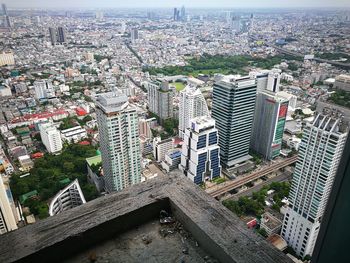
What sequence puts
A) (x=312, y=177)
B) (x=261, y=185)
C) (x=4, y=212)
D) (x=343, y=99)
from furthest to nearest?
(x=261, y=185)
(x=343, y=99)
(x=312, y=177)
(x=4, y=212)

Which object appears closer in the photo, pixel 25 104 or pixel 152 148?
pixel 152 148

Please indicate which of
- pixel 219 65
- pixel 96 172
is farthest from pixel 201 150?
pixel 219 65

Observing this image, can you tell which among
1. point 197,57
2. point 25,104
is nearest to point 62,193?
point 25,104

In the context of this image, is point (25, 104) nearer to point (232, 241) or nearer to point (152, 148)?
point (152, 148)

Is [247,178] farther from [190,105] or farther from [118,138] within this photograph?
[118,138]

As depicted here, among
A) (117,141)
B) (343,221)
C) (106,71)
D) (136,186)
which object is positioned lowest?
(106,71)

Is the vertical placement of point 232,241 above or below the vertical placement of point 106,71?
above

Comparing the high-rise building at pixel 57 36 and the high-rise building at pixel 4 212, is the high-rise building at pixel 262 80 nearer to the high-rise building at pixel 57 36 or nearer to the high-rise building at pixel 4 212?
the high-rise building at pixel 4 212
